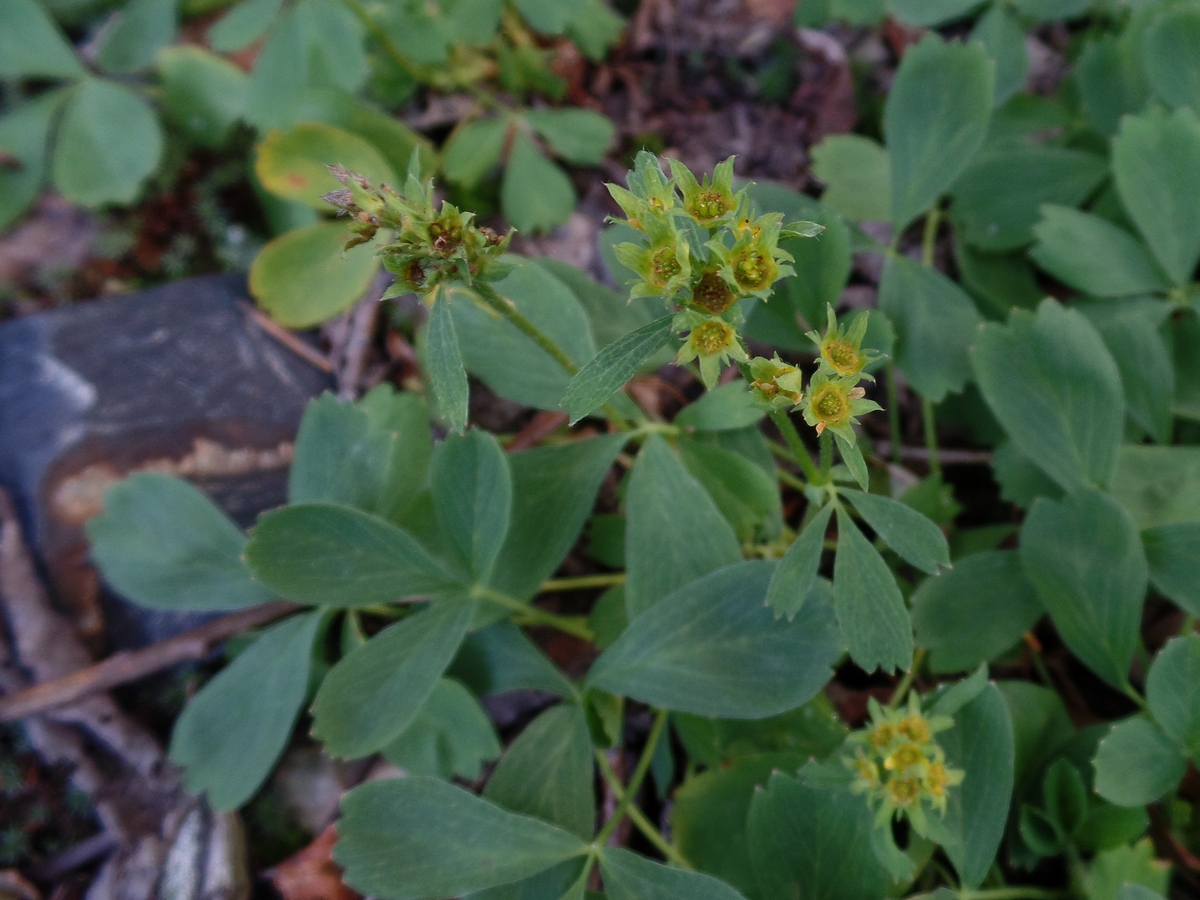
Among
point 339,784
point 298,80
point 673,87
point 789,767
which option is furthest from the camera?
point 673,87

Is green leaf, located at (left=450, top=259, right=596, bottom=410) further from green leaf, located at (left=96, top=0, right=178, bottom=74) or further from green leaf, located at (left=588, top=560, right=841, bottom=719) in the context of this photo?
green leaf, located at (left=96, top=0, right=178, bottom=74)

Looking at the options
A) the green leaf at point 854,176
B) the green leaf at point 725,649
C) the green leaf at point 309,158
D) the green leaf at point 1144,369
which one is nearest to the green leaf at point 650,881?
the green leaf at point 725,649

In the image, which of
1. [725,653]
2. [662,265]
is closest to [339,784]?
[725,653]

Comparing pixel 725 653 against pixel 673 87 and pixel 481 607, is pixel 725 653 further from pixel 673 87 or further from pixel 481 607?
pixel 673 87

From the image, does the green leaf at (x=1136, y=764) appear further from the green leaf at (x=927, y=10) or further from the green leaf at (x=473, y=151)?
the green leaf at (x=473, y=151)

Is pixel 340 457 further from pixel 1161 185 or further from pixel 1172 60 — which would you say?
pixel 1172 60

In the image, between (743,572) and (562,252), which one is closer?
(743,572)

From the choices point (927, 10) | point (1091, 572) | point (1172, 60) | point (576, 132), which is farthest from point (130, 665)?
point (1172, 60)

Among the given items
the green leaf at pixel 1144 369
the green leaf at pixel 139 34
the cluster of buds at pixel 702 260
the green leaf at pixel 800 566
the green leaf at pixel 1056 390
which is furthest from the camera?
the green leaf at pixel 139 34
